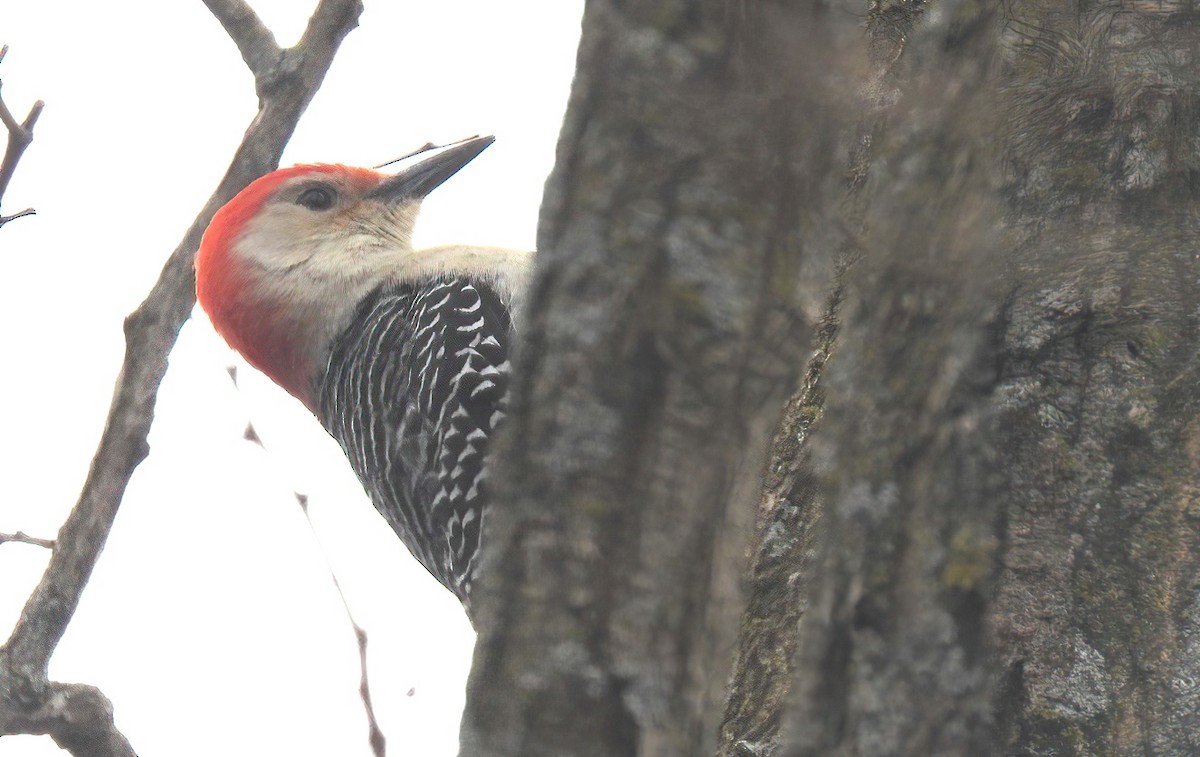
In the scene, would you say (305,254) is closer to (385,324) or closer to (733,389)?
(385,324)

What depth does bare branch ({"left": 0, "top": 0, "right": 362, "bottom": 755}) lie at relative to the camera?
3240 millimetres

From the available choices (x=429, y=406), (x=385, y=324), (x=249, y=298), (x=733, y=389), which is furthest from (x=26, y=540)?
(x=733, y=389)

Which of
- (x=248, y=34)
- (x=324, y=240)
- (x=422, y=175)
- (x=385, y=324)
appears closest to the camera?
(x=248, y=34)

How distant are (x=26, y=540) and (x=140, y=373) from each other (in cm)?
54

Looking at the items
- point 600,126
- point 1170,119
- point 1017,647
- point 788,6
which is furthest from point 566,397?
point 1170,119

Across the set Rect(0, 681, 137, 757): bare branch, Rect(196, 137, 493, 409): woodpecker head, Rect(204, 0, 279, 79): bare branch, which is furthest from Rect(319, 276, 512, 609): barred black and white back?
Rect(0, 681, 137, 757): bare branch

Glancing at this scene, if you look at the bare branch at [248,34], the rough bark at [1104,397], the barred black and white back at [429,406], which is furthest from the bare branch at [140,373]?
the rough bark at [1104,397]

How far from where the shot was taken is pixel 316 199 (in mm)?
5750

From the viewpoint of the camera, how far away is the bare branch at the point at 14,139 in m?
3.06

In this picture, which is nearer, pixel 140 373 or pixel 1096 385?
pixel 1096 385

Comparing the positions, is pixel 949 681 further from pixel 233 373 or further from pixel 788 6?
pixel 233 373

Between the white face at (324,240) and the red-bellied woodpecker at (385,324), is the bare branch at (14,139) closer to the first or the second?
the red-bellied woodpecker at (385,324)

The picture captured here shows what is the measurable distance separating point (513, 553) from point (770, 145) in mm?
587

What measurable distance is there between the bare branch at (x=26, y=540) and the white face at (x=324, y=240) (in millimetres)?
2061
